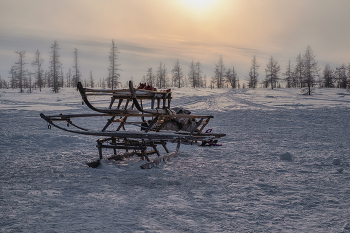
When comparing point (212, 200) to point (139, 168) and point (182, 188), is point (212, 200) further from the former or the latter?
point (139, 168)

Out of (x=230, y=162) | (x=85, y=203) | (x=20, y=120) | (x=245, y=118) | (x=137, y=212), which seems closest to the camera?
(x=137, y=212)

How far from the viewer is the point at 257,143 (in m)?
9.19

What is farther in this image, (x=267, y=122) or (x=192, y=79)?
(x=192, y=79)

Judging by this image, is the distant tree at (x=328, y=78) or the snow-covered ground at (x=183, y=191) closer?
the snow-covered ground at (x=183, y=191)

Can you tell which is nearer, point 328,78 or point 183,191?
point 183,191

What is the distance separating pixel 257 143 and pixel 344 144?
2632mm

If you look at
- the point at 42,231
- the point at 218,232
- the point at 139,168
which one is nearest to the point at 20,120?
the point at 139,168

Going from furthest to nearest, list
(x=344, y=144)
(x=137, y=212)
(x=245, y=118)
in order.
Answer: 1. (x=245, y=118)
2. (x=344, y=144)
3. (x=137, y=212)

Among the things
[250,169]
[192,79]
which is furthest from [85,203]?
[192,79]

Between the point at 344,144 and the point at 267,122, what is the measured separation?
21.2 feet

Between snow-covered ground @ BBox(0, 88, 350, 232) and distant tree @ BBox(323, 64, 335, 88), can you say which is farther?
distant tree @ BBox(323, 64, 335, 88)

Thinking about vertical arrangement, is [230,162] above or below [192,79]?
below

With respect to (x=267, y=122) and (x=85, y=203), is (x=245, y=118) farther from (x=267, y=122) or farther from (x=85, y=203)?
(x=85, y=203)

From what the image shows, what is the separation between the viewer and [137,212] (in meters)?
3.54
